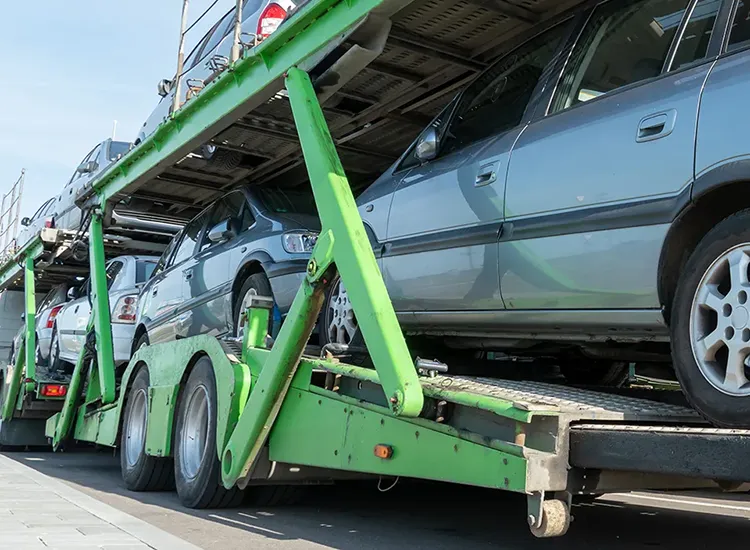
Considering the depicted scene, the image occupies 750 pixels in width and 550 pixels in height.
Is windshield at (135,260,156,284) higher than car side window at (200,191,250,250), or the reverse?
car side window at (200,191,250,250)

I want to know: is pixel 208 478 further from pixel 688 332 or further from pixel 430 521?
pixel 688 332

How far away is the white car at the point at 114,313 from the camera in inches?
396

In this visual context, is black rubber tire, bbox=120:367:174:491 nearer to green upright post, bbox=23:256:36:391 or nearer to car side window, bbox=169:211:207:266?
car side window, bbox=169:211:207:266

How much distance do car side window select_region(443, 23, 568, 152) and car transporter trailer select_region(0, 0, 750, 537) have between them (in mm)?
304

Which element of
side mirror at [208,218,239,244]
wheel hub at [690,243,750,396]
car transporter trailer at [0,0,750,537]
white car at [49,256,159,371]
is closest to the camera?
wheel hub at [690,243,750,396]

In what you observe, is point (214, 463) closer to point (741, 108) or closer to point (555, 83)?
point (555, 83)

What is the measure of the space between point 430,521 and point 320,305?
1898 mm

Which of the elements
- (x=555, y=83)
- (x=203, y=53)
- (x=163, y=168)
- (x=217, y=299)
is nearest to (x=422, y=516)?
(x=217, y=299)

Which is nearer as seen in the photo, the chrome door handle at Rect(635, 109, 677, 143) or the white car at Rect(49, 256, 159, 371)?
the chrome door handle at Rect(635, 109, 677, 143)

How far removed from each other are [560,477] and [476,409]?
0.51m

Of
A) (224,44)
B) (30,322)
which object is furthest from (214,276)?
(30,322)

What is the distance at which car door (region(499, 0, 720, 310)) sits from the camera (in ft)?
10.3

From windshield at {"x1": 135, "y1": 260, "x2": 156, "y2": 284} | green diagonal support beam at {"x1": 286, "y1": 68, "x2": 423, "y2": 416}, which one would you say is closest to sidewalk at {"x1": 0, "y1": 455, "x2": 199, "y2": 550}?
green diagonal support beam at {"x1": 286, "y1": 68, "x2": 423, "y2": 416}

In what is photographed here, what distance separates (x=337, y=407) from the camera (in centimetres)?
428
